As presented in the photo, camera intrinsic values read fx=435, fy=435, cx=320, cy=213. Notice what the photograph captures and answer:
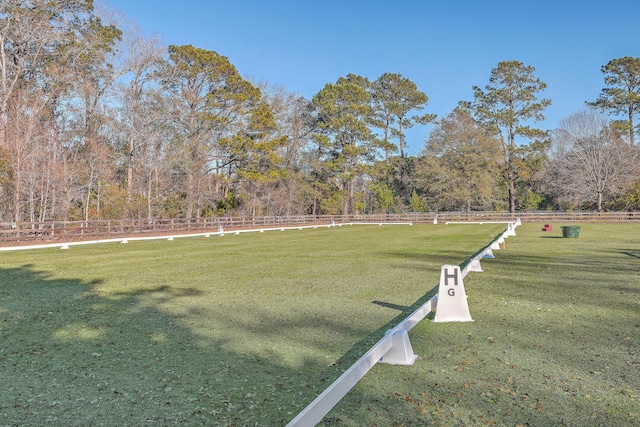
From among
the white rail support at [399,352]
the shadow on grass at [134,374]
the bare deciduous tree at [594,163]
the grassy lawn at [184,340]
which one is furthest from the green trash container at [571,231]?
the bare deciduous tree at [594,163]

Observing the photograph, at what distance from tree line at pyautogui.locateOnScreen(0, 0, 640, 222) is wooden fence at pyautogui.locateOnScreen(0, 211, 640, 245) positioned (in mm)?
1864

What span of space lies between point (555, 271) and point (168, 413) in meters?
9.00

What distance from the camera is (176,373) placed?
11.6 ft

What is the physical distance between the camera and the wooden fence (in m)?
20.4

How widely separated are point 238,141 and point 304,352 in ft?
107

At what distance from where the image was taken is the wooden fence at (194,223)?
20422 millimetres

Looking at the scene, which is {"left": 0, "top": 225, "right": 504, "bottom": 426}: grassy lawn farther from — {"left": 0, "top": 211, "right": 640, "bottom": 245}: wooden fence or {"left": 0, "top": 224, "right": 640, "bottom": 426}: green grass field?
{"left": 0, "top": 211, "right": 640, "bottom": 245}: wooden fence

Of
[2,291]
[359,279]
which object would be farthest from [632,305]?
[2,291]

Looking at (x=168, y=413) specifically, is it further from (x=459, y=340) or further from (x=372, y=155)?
(x=372, y=155)

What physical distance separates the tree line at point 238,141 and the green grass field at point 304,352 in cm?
1915

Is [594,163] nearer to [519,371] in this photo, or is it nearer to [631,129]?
[631,129]

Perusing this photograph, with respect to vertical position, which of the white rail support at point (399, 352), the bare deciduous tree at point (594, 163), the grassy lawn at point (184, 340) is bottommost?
the grassy lawn at point (184, 340)

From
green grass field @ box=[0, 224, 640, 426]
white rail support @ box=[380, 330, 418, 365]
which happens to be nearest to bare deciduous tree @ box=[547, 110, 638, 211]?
green grass field @ box=[0, 224, 640, 426]

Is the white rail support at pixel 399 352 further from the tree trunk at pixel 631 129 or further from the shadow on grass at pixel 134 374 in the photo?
the tree trunk at pixel 631 129
